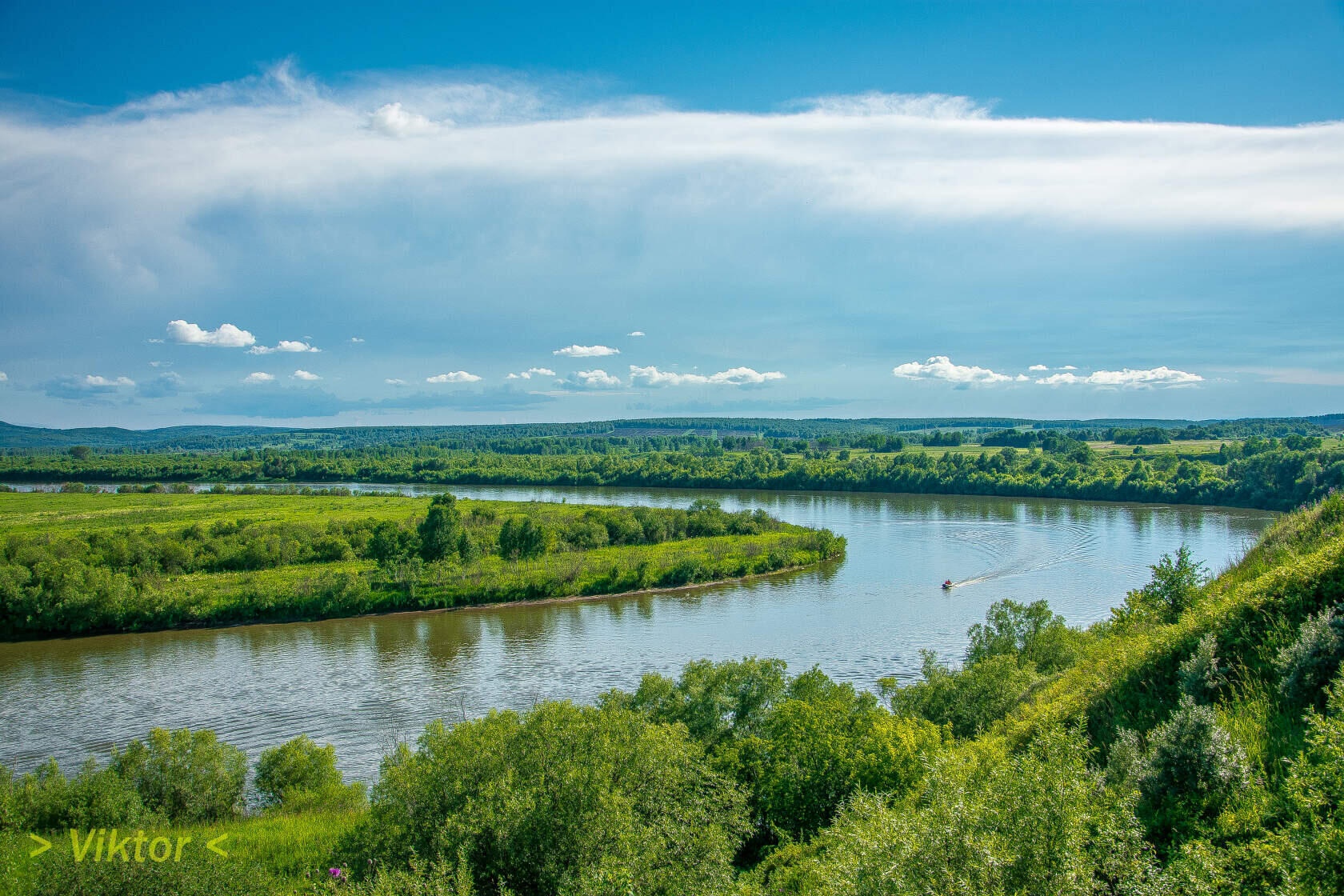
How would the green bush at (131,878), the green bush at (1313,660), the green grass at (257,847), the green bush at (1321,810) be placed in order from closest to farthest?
the green bush at (1321,810) → the green bush at (1313,660) → the green bush at (131,878) → the green grass at (257,847)

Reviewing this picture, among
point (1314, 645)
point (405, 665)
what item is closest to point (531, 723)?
point (1314, 645)

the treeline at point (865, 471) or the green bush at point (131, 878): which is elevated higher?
the treeline at point (865, 471)

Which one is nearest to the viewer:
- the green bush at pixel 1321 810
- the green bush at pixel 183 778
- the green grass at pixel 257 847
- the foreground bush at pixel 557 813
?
the green bush at pixel 1321 810

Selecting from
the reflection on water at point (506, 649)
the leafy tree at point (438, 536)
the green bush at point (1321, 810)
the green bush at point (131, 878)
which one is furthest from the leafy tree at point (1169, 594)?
the leafy tree at point (438, 536)

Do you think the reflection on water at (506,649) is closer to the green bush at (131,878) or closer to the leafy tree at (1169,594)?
the green bush at (131,878)

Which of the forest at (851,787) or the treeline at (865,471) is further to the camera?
the treeline at (865,471)

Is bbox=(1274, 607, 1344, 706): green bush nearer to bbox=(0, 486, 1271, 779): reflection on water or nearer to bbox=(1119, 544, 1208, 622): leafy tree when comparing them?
bbox=(1119, 544, 1208, 622): leafy tree

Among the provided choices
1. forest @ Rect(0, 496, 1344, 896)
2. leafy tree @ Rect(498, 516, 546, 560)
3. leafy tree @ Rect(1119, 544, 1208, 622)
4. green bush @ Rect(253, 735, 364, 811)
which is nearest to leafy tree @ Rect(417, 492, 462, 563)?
leafy tree @ Rect(498, 516, 546, 560)

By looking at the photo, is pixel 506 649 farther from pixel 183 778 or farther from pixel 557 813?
pixel 557 813
